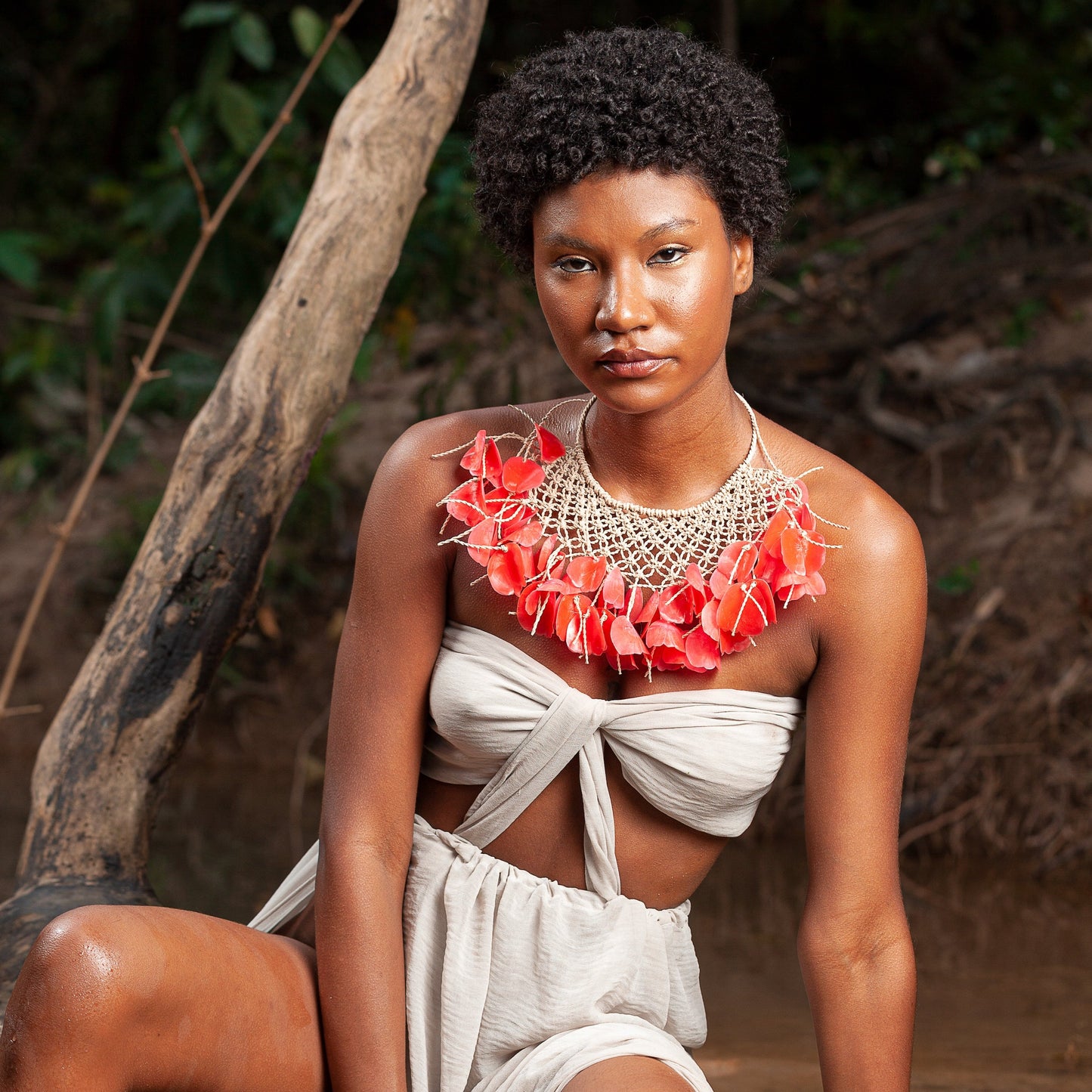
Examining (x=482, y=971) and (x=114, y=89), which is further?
(x=114, y=89)

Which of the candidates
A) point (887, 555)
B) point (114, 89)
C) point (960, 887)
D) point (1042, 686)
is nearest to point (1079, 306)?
point (1042, 686)

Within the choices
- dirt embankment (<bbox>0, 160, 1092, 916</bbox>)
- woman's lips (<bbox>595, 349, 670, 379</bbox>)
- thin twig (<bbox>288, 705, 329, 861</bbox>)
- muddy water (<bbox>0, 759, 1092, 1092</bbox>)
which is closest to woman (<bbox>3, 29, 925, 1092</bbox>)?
woman's lips (<bbox>595, 349, 670, 379</bbox>)

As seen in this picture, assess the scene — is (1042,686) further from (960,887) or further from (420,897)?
(420,897)

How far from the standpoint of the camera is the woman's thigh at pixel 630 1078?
4.50ft

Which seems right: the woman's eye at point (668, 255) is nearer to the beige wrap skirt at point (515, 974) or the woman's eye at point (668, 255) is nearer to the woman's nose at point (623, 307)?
the woman's nose at point (623, 307)

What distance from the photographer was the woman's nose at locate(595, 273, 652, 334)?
141 cm

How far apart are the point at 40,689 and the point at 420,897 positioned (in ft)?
11.6

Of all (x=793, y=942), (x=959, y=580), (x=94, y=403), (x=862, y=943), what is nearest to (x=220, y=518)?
(x=862, y=943)

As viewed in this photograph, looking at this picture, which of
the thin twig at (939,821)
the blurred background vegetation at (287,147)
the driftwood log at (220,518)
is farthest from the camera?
the blurred background vegetation at (287,147)

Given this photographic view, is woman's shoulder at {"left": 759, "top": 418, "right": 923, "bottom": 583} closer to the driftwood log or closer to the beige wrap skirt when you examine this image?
the beige wrap skirt

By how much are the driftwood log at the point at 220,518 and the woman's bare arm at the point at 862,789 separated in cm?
91

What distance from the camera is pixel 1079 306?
185 inches

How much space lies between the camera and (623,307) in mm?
1407

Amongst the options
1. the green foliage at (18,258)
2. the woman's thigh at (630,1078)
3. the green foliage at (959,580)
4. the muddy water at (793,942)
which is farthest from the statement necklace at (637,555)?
the green foliage at (18,258)
